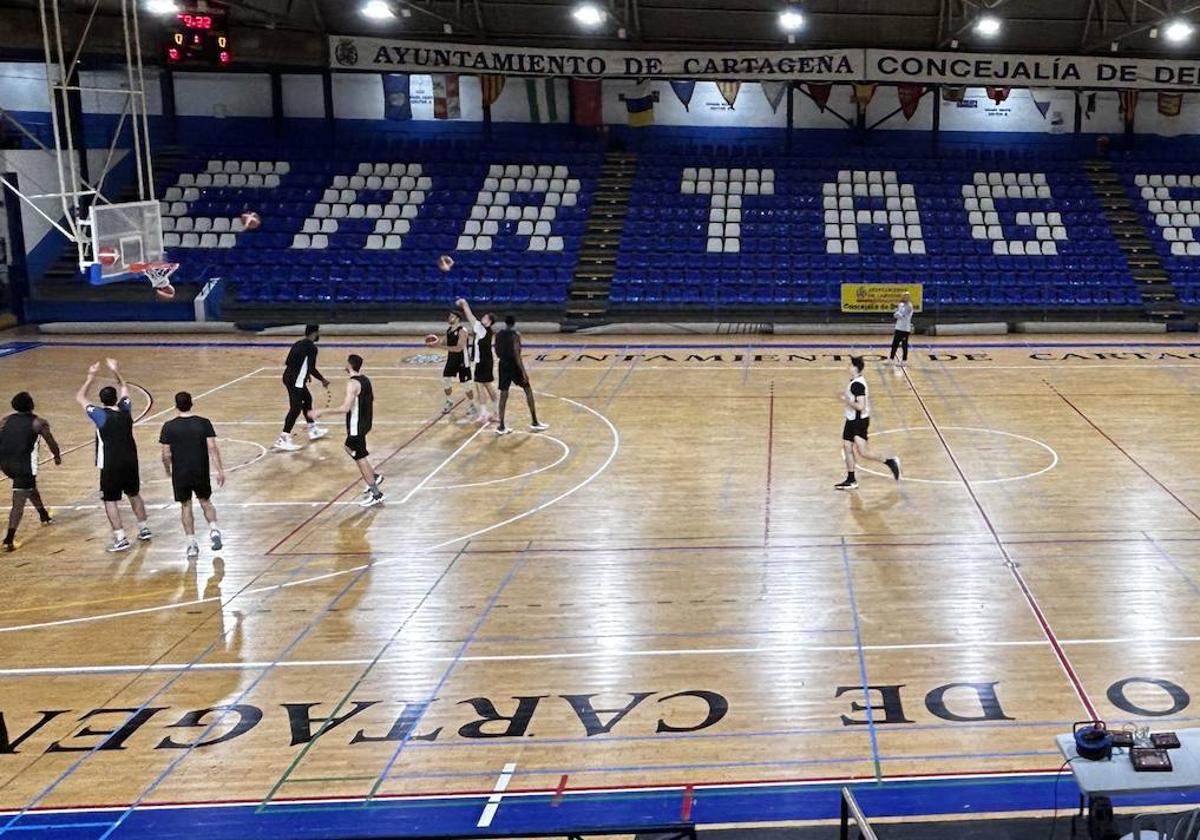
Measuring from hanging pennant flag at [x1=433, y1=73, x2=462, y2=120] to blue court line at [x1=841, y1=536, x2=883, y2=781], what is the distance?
27.6 meters

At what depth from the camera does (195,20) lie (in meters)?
23.2

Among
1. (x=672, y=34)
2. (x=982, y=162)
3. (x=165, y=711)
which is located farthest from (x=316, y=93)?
(x=165, y=711)

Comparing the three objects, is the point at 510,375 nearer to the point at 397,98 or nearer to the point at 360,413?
the point at 360,413

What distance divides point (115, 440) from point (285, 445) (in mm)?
5173

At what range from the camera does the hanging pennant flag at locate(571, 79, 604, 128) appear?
36.9 meters

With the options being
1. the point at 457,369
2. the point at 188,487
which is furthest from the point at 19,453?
the point at 457,369

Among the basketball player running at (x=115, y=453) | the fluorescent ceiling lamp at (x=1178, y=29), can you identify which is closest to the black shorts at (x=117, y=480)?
the basketball player running at (x=115, y=453)

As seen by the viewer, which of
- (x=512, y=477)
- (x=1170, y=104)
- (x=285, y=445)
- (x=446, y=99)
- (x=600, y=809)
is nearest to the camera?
(x=600, y=809)

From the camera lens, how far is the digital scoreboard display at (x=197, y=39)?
23141mm

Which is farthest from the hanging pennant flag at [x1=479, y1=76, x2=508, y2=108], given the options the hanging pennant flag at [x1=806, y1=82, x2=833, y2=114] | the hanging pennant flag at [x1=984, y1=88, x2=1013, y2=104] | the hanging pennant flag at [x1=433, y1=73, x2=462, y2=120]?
the hanging pennant flag at [x1=984, y1=88, x2=1013, y2=104]

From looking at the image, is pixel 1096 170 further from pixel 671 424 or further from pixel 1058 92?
pixel 671 424

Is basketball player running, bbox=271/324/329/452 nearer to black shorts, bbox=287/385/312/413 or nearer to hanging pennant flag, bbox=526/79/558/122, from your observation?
black shorts, bbox=287/385/312/413

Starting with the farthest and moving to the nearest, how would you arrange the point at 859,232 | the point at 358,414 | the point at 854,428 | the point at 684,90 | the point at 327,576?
1. the point at 684,90
2. the point at 859,232
3. the point at 854,428
4. the point at 358,414
5. the point at 327,576

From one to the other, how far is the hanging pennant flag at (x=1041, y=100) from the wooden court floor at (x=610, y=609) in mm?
19788
